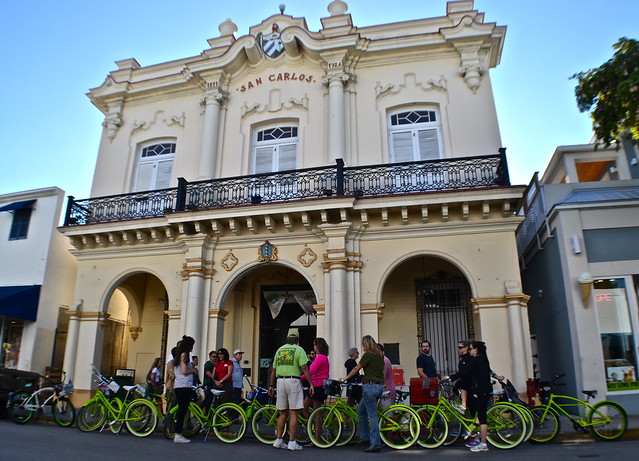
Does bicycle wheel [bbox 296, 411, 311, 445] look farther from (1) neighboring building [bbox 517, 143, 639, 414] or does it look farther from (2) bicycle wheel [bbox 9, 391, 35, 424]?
(2) bicycle wheel [bbox 9, 391, 35, 424]

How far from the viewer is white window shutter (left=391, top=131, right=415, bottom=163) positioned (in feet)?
43.0

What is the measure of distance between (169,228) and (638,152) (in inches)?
497

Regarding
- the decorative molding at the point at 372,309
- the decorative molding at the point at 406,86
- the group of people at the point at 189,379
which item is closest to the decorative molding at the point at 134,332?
the group of people at the point at 189,379

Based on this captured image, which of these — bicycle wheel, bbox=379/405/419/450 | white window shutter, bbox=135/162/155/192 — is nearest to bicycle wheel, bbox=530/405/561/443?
bicycle wheel, bbox=379/405/419/450

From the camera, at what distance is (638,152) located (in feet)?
43.9

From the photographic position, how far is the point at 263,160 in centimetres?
1410

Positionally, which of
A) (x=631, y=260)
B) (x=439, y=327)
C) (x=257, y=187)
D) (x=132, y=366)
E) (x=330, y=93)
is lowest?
(x=132, y=366)

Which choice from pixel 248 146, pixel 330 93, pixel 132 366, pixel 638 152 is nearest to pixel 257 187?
pixel 248 146

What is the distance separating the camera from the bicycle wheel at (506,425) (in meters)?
7.16

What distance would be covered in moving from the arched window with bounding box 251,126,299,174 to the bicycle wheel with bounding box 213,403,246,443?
727 centimetres

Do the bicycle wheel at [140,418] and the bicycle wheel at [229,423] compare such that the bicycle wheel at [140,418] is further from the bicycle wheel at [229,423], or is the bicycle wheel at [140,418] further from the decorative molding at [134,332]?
the decorative molding at [134,332]

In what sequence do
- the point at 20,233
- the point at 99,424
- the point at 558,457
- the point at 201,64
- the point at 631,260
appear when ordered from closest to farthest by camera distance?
the point at 558,457
the point at 99,424
the point at 631,260
the point at 201,64
the point at 20,233

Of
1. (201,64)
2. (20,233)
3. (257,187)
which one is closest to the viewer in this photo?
(257,187)

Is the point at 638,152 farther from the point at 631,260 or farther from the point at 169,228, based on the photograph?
the point at 169,228
